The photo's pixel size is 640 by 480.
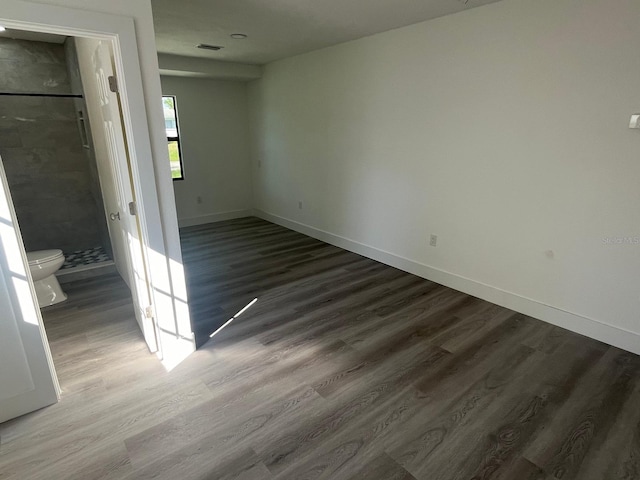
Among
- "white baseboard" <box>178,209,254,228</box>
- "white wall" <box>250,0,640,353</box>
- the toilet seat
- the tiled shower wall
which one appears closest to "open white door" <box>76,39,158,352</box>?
the toilet seat

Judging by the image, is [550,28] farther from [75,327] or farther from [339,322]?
[75,327]

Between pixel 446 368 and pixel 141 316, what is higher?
pixel 141 316

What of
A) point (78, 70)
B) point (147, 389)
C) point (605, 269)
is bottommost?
point (147, 389)

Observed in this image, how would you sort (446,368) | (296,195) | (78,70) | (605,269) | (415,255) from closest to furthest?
(446,368)
(605,269)
(78,70)
(415,255)
(296,195)

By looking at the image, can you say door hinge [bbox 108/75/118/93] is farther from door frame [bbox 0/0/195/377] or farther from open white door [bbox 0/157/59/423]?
open white door [bbox 0/157/59/423]

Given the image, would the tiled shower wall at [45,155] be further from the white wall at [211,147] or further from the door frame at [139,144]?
the door frame at [139,144]

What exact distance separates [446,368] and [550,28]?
7.82 ft

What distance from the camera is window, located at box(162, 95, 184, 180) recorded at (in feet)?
17.7

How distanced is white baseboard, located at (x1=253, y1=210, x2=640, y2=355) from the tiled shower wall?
10.2 feet

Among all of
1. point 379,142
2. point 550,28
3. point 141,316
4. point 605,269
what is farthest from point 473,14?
point 141,316

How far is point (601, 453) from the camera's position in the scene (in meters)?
1.68

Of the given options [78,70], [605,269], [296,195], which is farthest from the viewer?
[296,195]

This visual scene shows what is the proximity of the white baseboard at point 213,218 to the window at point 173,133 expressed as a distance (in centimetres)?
69

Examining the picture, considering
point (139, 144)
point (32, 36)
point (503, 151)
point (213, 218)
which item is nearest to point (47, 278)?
point (139, 144)
